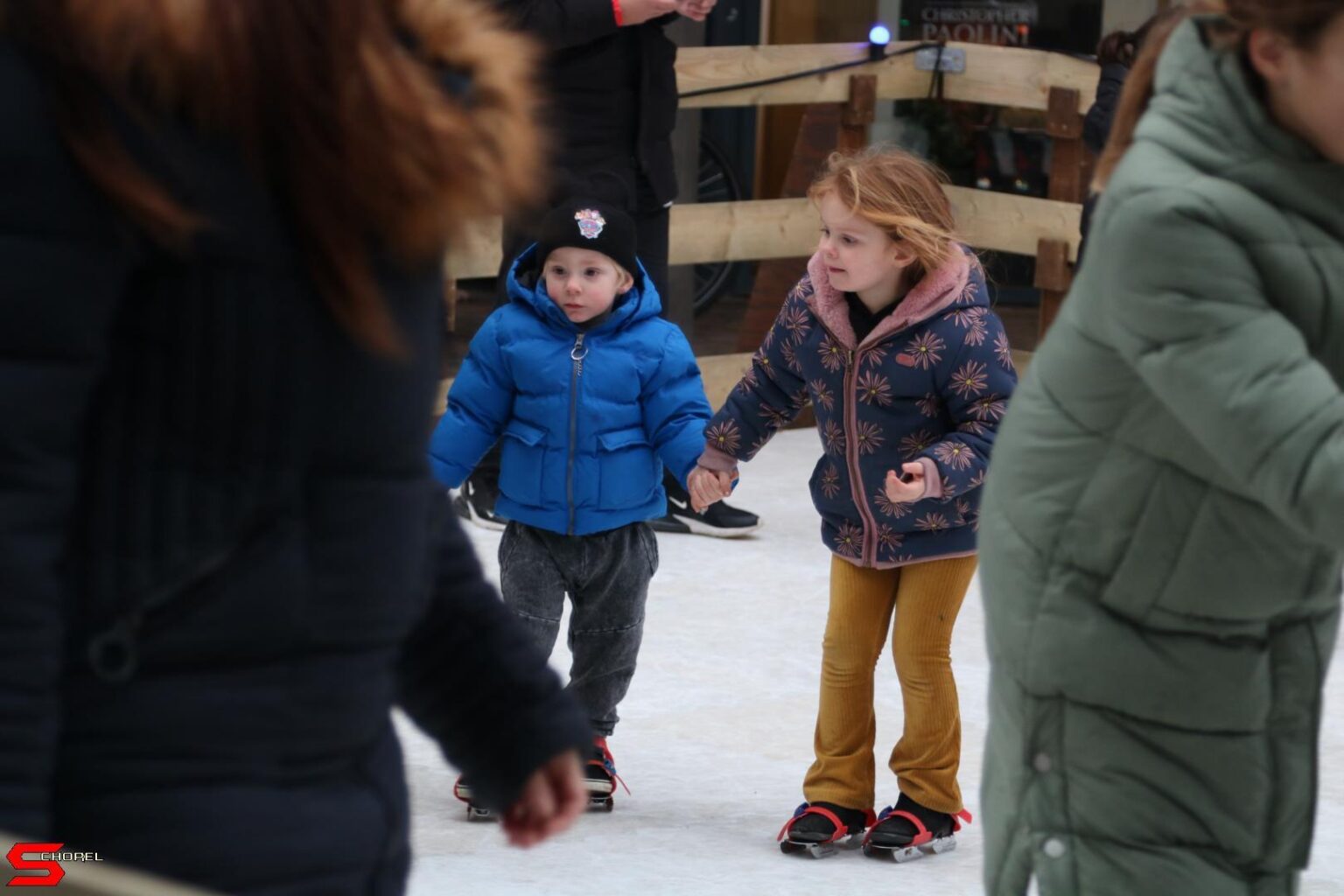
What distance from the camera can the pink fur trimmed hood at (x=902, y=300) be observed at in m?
3.82

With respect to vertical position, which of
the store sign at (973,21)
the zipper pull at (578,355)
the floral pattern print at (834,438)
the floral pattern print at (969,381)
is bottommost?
the floral pattern print at (834,438)

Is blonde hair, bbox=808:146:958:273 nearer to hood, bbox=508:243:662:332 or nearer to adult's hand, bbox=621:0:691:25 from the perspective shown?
hood, bbox=508:243:662:332

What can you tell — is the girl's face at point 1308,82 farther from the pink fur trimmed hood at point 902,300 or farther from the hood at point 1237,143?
the pink fur trimmed hood at point 902,300

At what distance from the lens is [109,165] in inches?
50.7

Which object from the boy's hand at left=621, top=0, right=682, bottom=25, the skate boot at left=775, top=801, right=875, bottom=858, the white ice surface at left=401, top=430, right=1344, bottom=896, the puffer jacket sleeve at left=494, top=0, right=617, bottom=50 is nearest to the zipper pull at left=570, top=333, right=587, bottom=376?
the white ice surface at left=401, top=430, right=1344, bottom=896

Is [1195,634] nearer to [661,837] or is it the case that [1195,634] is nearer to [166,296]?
[166,296]

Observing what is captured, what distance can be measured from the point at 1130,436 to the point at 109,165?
4.09ft

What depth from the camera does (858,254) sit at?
151 inches

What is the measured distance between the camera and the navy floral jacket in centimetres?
380

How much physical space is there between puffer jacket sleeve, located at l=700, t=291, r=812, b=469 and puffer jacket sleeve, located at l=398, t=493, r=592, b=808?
2167 millimetres

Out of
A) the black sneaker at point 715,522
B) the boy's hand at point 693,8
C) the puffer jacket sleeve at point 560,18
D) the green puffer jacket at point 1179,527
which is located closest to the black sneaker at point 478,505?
the black sneaker at point 715,522

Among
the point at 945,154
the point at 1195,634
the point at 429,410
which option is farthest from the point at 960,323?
the point at 945,154

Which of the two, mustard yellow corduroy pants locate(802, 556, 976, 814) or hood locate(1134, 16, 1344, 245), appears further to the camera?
mustard yellow corduroy pants locate(802, 556, 976, 814)

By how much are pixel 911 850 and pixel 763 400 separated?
94 cm
